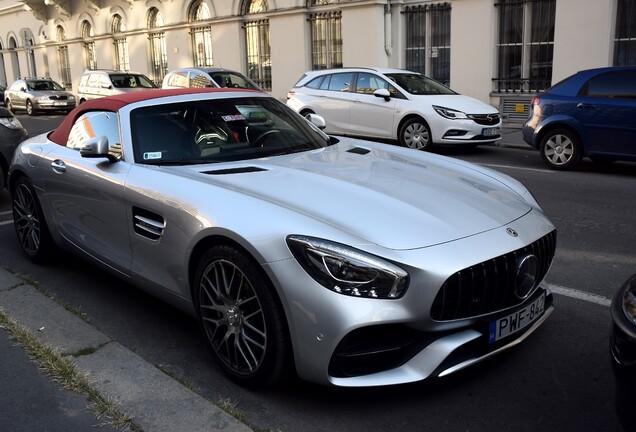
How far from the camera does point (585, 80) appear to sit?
9.83m

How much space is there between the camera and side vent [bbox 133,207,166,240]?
3787 mm

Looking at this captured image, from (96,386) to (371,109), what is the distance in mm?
10199

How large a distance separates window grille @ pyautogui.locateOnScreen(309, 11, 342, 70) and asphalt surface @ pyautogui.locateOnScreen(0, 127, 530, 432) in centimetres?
1708

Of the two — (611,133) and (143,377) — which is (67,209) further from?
(611,133)

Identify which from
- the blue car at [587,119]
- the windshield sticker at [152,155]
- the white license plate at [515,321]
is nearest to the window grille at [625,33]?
the blue car at [587,119]

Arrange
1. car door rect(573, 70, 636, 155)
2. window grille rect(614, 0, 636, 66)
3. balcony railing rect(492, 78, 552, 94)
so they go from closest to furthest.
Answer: car door rect(573, 70, 636, 155) → window grille rect(614, 0, 636, 66) → balcony railing rect(492, 78, 552, 94)

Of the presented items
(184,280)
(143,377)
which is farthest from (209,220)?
(143,377)

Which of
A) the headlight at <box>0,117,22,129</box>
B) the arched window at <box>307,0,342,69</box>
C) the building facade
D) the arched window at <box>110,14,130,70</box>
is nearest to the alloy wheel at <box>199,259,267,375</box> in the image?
the headlight at <box>0,117,22,129</box>

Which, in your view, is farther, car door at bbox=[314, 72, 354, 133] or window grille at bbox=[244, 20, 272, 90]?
window grille at bbox=[244, 20, 272, 90]

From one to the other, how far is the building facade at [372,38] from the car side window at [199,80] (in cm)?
449

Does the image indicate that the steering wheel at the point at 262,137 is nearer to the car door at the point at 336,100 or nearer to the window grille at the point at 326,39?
the car door at the point at 336,100

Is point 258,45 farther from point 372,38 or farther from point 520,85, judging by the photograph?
point 520,85

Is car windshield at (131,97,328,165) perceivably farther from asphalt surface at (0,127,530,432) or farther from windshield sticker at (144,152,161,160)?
asphalt surface at (0,127,530,432)

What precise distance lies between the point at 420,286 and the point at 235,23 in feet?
70.5
